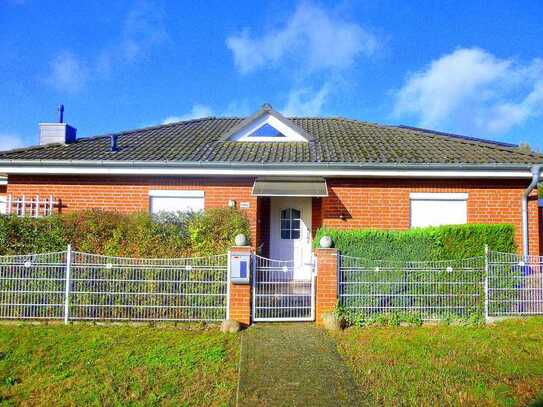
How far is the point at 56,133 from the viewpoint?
14.2m

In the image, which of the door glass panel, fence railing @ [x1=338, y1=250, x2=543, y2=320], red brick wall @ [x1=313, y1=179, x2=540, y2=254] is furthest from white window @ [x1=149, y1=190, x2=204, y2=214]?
fence railing @ [x1=338, y1=250, x2=543, y2=320]

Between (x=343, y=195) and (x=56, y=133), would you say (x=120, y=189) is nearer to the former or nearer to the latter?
(x=56, y=133)

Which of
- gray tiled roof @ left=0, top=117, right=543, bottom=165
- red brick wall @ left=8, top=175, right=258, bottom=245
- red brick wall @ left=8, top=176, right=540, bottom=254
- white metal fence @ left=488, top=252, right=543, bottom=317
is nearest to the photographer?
white metal fence @ left=488, top=252, right=543, bottom=317

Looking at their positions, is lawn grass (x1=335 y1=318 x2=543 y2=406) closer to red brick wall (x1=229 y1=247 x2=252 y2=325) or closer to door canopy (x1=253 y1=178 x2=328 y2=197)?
red brick wall (x1=229 y1=247 x2=252 y2=325)

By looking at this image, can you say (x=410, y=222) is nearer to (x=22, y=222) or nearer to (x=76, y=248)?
(x=76, y=248)

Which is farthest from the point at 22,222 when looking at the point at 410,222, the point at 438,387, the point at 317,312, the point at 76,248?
the point at 410,222

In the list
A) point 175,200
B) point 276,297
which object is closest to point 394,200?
point 276,297

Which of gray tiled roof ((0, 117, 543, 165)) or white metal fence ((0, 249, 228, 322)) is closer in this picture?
white metal fence ((0, 249, 228, 322))

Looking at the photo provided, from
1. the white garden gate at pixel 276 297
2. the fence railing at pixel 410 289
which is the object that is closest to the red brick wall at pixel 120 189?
the white garden gate at pixel 276 297

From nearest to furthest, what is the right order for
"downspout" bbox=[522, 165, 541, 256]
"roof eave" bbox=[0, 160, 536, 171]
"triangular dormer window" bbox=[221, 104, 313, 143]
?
"roof eave" bbox=[0, 160, 536, 171] < "downspout" bbox=[522, 165, 541, 256] < "triangular dormer window" bbox=[221, 104, 313, 143]

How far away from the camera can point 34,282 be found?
8547 millimetres

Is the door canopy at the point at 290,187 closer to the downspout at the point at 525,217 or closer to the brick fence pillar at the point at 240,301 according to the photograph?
the brick fence pillar at the point at 240,301

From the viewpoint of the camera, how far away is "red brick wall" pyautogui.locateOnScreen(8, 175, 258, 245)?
40.2 feet

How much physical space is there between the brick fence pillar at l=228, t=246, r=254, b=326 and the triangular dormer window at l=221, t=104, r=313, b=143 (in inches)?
258
